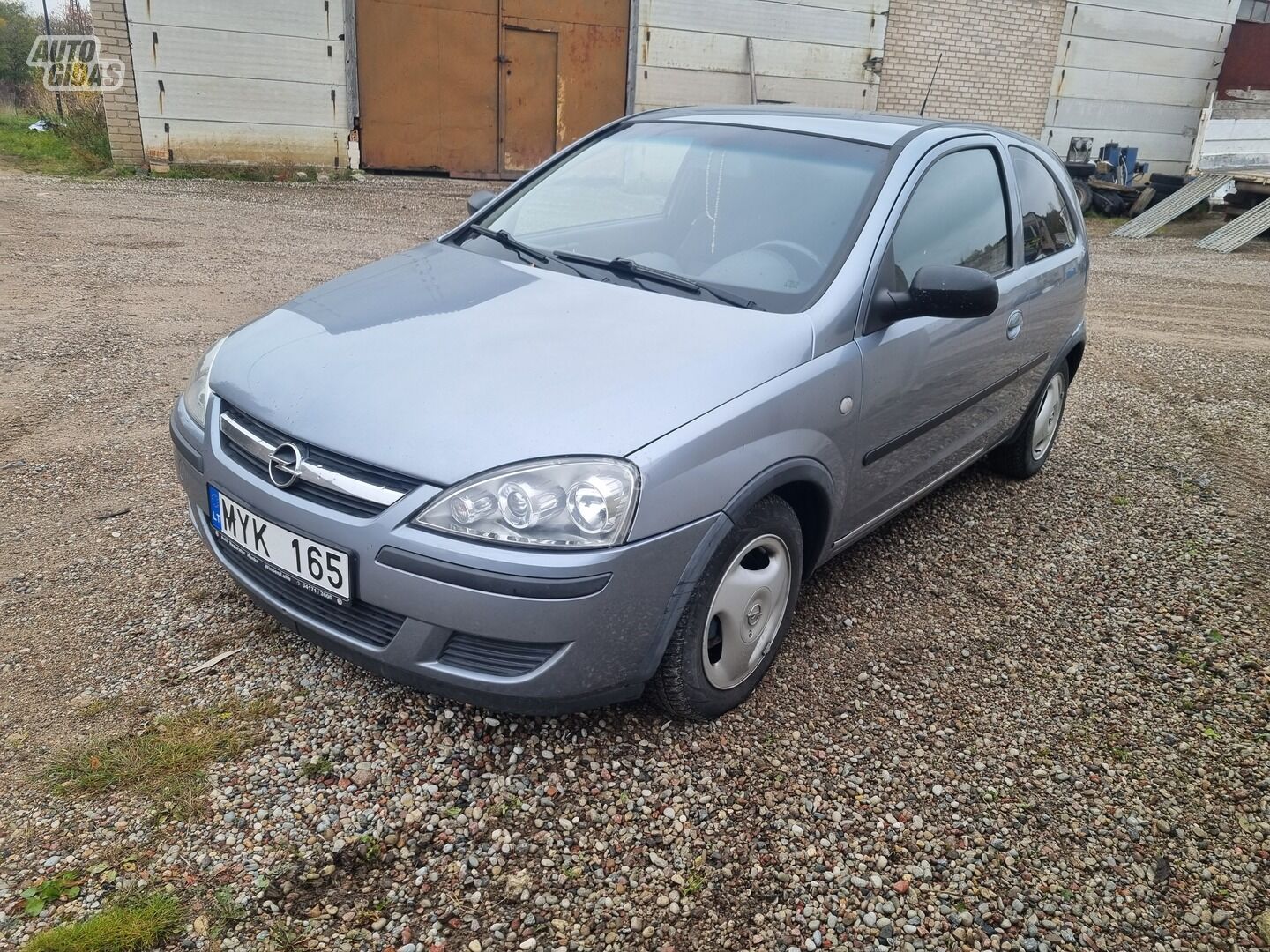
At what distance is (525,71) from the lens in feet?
44.6

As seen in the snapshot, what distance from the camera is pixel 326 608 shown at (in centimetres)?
233

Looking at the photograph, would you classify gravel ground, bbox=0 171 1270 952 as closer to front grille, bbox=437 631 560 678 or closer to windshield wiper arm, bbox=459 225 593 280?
front grille, bbox=437 631 560 678

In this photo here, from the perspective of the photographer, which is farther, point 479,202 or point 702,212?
point 479,202

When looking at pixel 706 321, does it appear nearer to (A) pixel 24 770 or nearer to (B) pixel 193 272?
(A) pixel 24 770

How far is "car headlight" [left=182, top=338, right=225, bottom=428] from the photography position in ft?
8.63

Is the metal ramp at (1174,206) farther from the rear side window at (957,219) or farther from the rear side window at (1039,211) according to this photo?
the rear side window at (957,219)

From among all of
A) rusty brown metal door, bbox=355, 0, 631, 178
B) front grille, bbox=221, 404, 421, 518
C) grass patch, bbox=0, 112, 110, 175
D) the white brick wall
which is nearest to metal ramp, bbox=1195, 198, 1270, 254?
the white brick wall

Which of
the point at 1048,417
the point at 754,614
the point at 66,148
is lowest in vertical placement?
the point at 66,148

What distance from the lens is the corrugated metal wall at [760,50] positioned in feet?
46.6

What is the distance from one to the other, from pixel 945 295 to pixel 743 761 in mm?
1456

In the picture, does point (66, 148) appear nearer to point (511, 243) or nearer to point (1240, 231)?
point (511, 243)

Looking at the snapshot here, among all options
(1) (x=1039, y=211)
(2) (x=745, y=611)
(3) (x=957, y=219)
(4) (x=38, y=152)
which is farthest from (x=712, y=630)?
(4) (x=38, y=152)

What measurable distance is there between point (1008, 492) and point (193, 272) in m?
6.34

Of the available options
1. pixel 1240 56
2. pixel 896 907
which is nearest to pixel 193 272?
pixel 896 907
